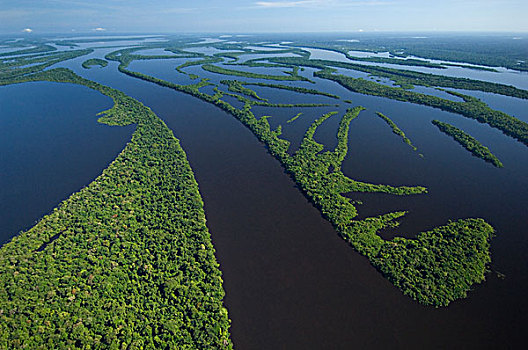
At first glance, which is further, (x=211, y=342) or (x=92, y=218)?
(x=92, y=218)

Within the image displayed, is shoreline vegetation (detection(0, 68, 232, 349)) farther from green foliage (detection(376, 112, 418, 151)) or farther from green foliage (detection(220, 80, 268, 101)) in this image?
green foliage (detection(220, 80, 268, 101))

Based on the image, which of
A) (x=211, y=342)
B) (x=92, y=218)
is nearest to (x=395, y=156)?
(x=211, y=342)

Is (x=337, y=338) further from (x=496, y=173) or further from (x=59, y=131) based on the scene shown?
(x=59, y=131)

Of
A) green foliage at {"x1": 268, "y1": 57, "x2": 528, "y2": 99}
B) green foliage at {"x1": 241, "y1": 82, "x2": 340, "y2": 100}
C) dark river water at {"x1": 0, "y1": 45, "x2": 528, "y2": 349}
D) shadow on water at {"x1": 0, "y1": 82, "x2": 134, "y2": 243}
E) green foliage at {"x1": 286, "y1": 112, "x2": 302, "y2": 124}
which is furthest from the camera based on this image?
green foliage at {"x1": 268, "y1": 57, "x2": 528, "y2": 99}

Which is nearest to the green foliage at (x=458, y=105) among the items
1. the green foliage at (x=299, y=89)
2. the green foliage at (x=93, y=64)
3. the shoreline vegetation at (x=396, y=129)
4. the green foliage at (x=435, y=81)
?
the green foliage at (x=299, y=89)

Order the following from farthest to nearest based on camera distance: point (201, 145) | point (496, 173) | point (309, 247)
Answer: point (201, 145)
point (496, 173)
point (309, 247)

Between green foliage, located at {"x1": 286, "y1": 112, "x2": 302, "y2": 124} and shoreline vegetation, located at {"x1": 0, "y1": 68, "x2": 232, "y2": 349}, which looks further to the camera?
green foliage, located at {"x1": 286, "y1": 112, "x2": 302, "y2": 124}

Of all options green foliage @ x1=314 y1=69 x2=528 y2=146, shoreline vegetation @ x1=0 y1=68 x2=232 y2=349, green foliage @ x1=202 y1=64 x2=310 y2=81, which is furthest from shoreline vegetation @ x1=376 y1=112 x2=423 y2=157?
green foliage @ x1=202 y1=64 x2=310 y2=81

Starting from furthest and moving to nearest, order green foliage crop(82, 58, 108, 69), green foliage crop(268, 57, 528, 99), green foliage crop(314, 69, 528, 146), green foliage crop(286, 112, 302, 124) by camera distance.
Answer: green foliage crop(82, 58, 108, 69) → green foliage crop(268, 57, 528, 99) → green foliage crop(286, 112, 302, 124) → green foliage crop(314, 69, 528, 146)
